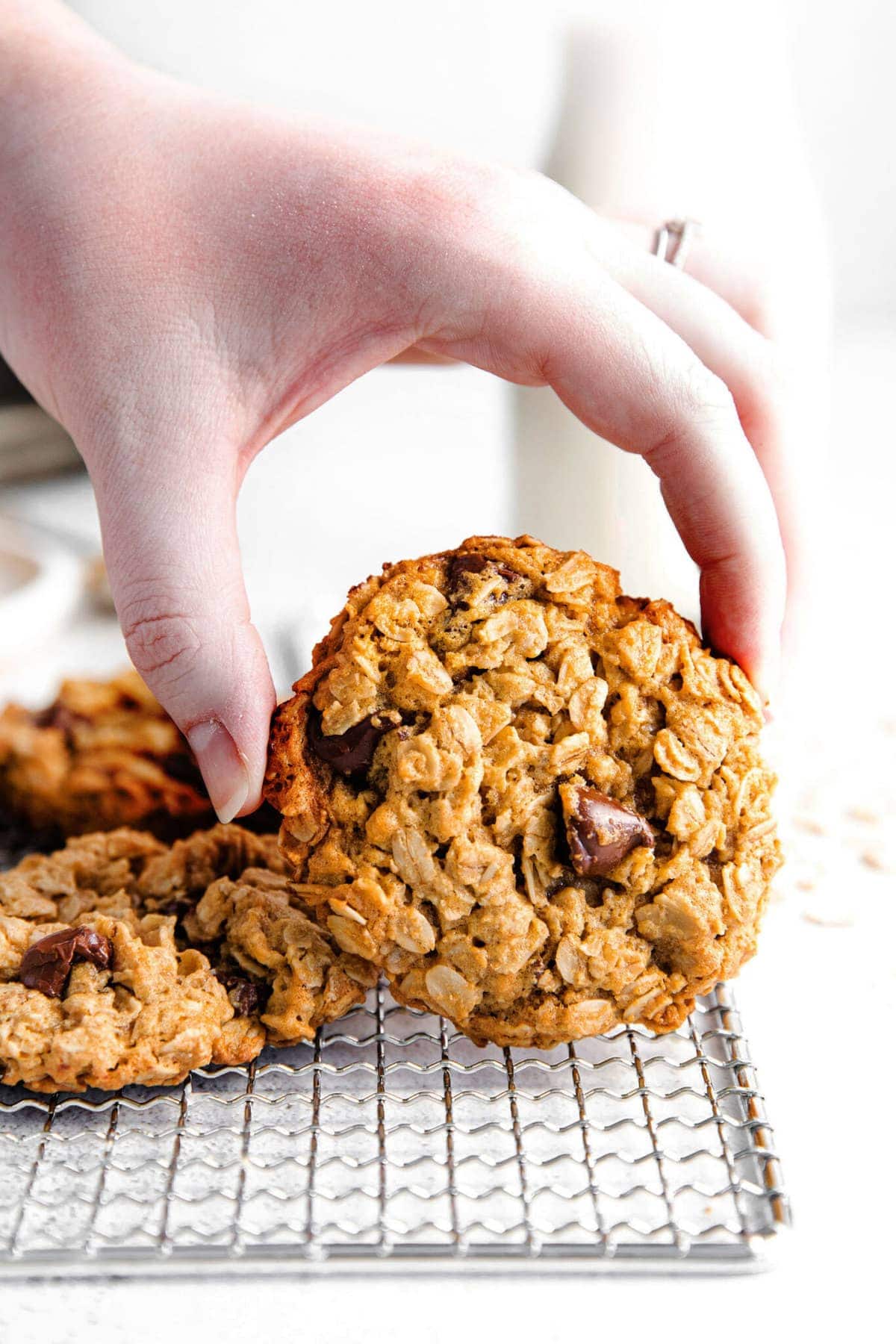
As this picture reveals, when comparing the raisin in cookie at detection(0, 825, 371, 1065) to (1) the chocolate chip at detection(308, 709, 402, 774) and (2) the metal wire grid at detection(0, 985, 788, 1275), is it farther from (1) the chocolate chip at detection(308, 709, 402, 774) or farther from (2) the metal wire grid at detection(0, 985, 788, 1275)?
(1) the chocolate chip at detection(308, 709, 402, 774)

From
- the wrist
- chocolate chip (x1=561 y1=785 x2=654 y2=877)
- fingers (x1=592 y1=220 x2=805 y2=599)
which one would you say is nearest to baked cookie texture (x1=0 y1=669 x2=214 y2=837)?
chocolate chip (x1=561 y1=785 x2=654 y2=877)

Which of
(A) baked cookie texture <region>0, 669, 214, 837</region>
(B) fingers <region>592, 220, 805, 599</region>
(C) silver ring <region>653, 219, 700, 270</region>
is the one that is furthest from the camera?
(C) silver ring <region>653, 219, 700, 270</region>

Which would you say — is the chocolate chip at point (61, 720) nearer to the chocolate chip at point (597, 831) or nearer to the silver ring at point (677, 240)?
the chocolate chip at point (597, 831)

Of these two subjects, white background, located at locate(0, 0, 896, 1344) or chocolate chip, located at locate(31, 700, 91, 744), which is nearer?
white background, located at locate(0, 0, 896, 1344)

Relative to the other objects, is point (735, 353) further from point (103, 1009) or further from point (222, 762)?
point (103, 1009)

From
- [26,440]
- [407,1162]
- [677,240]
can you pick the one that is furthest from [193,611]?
[26,440]

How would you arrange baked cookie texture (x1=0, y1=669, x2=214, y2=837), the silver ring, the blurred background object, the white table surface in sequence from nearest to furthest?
the white table surface → baked cookie texture (x1=0, y1=669, x2=214, y2=837) → the silver ring → the blurred background object

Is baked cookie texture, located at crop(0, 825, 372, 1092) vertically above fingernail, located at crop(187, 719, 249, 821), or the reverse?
fingernail, located at crop(187, 719, 249, 821)
